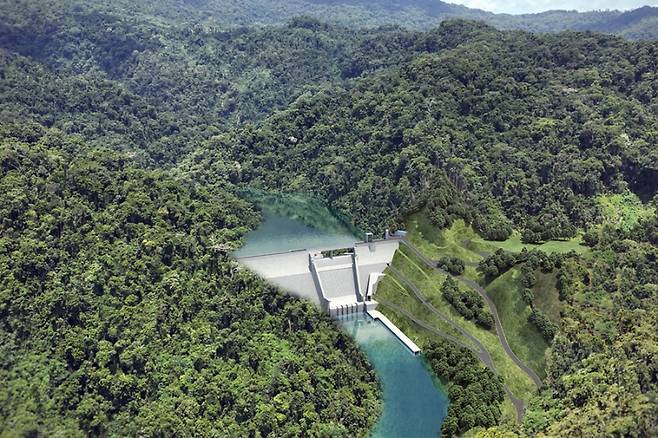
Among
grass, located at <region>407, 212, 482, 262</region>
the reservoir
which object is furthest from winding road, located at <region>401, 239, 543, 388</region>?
the reservoir

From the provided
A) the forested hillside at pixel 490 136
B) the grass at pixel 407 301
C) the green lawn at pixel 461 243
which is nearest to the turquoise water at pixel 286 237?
the forested hillside at pixel 490 136

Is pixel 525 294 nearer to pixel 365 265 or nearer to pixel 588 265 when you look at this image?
pixel 588 265

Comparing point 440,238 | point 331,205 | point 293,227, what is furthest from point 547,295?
point 331,205

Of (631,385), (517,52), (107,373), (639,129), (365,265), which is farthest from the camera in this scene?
(517,52)

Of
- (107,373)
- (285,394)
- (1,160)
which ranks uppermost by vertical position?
(1,160)

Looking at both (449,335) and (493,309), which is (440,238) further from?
(449,335)

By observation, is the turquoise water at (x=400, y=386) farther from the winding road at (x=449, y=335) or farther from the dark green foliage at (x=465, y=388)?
the winding road at (x=449, y=335)

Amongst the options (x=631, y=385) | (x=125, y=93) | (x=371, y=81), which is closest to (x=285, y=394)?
(x=631, y=385)
